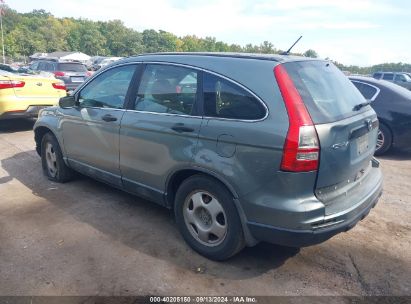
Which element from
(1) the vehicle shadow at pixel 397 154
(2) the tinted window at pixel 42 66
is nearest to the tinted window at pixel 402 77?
(1) the vehicle shadow at pixel 397 154

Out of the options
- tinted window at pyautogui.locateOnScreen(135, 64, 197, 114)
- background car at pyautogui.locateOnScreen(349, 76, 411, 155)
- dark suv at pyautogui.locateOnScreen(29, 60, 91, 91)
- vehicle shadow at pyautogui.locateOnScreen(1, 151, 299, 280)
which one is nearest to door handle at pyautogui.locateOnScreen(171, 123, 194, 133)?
tinted window at pyautogui.locateOnScreen(135, 64, 197, 114)

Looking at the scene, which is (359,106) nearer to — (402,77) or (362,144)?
(362,144)

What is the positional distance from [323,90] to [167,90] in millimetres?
1441

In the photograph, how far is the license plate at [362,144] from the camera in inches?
127

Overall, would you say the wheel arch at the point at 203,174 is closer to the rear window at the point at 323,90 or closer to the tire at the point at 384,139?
the rear window at the point at 323,90

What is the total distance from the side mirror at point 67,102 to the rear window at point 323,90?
9.09 ft

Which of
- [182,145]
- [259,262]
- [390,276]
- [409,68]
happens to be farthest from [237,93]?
[409,68]

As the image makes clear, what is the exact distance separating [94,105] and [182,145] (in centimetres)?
161

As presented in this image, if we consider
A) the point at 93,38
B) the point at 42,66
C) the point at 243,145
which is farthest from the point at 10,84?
the point at 93,38

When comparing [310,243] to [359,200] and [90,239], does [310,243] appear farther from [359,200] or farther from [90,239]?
[90,239]

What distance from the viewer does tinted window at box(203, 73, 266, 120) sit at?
2.97 metres

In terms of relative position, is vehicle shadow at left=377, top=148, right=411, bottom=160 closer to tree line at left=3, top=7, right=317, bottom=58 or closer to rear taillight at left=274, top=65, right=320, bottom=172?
rear taillight at left=274, top=65, right=320, bottom=172

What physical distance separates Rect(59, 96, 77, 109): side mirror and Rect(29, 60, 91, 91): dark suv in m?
10.4

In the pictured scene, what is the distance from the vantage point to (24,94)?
808 centimetres
